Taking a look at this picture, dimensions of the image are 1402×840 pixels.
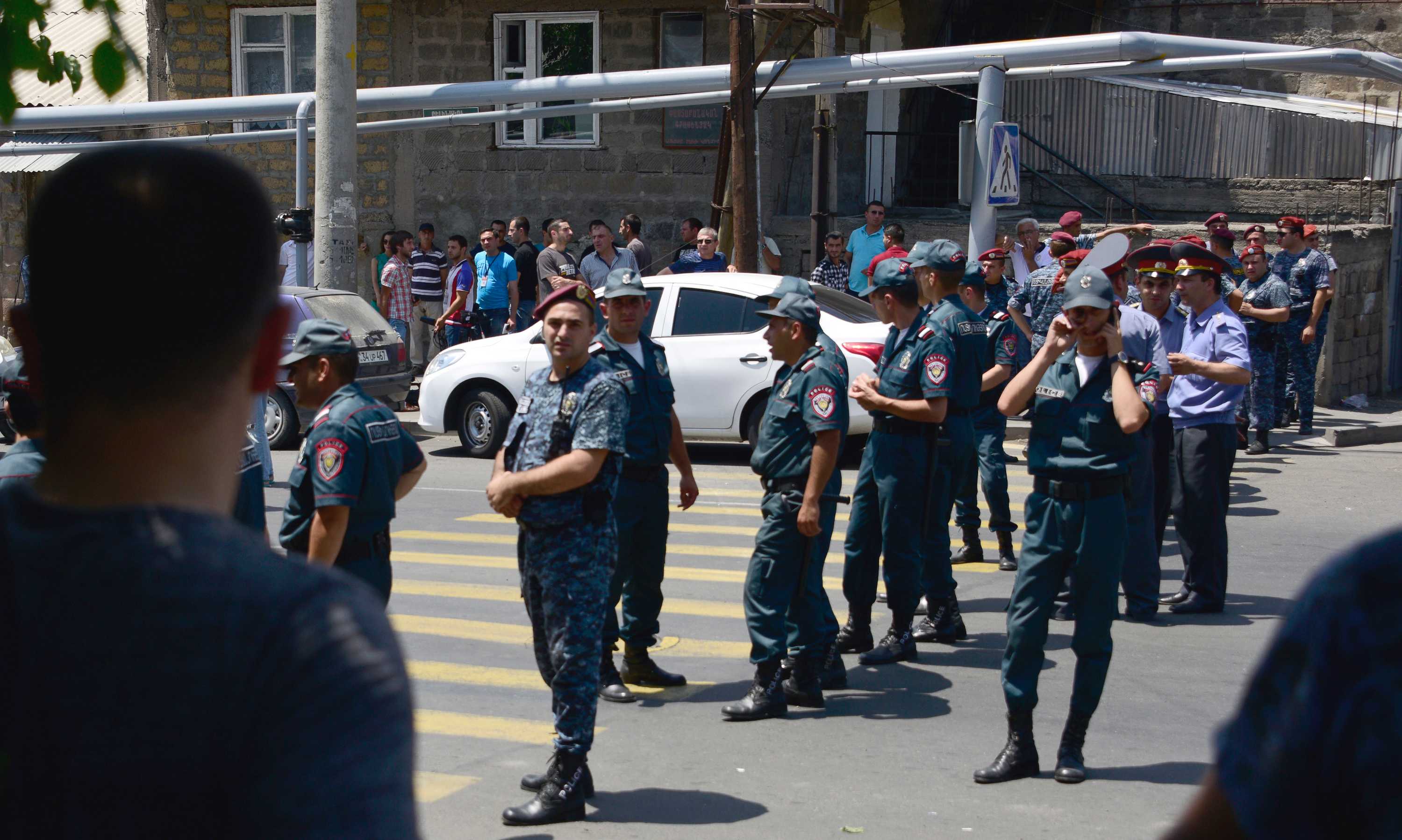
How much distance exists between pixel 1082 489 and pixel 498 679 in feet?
10.0

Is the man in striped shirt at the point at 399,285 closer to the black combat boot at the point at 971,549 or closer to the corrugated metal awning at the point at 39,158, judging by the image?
the corrugated metal awning at the point at 39,158

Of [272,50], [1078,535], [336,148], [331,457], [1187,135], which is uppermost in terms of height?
[272,50]

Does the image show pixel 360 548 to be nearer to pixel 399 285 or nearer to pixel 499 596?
pixel 499 596

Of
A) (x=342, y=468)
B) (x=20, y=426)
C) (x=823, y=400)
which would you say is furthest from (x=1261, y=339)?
(x=20, y=426)

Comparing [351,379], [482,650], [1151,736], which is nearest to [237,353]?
[351,379]

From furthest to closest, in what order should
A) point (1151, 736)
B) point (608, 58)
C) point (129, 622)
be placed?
1. point (608, 58)
2. point (1151, 736)
3. point (129, 622)

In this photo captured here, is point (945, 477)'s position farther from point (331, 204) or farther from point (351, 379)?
point (331, 204)

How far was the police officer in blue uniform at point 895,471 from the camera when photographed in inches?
295

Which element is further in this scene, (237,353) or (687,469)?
(687,469)

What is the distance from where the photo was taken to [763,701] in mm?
6637

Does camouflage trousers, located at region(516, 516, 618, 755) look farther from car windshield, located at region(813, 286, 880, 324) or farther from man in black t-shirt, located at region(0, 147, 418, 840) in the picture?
car windshield, located at region(813, 286, 880, 324)

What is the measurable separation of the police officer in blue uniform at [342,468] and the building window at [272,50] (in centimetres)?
1827

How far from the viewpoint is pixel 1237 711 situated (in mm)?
1611

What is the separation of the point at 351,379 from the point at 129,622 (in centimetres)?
394
